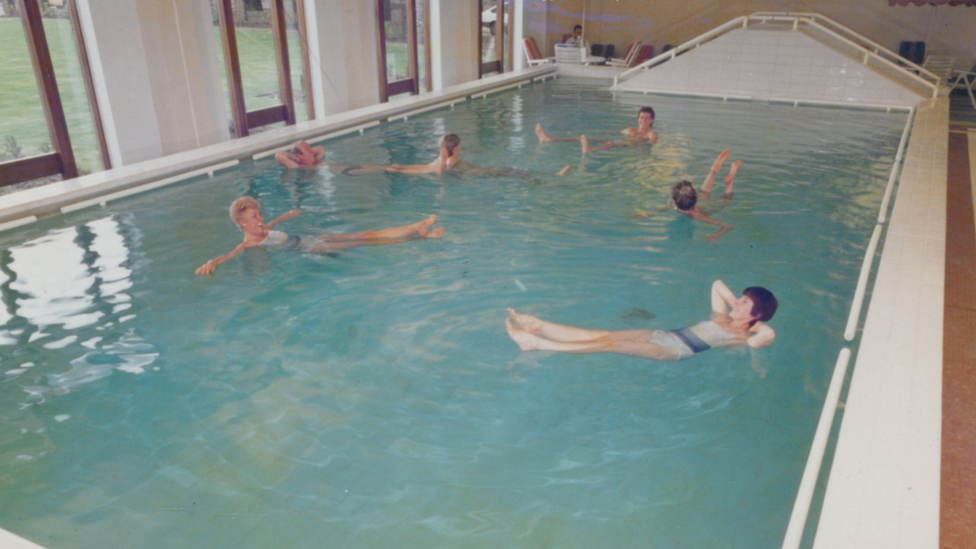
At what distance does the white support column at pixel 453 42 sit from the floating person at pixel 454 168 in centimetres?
659

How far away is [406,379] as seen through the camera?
3447mm

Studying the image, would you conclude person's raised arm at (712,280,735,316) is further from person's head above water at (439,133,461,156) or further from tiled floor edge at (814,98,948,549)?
person's head above water at (439,133,461,156)

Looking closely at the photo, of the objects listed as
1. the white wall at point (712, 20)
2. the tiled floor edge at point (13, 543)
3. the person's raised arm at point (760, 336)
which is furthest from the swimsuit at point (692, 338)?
the white wall at point (712, 20)

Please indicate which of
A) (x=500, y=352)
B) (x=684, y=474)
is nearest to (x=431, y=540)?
(x=684, y=474)

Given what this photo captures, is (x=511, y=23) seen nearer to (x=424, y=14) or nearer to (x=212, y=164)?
(x=424, y=14)

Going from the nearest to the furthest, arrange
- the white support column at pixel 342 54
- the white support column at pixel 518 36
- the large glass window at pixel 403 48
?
1. the white support column at pixel 342 54
2. the large glass window at pixel 403 48
3. the white support column at pixel 518 36

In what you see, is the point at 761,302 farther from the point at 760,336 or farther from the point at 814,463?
the point at 814,463

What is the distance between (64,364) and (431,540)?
2.39 metres

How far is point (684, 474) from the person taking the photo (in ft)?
9.18

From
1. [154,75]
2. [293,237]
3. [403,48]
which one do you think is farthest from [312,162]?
[403,48]

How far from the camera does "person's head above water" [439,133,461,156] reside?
6.91 meters

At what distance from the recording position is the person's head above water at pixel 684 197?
5.66 m

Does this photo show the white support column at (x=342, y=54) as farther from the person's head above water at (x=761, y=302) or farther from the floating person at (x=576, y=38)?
the person's head above water at (x=761, y=302)

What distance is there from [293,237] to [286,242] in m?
0.07
